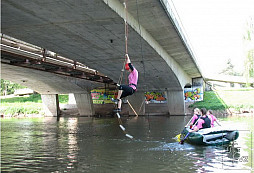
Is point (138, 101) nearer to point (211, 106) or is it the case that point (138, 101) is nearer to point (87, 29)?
point (211, 106)

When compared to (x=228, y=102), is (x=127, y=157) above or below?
below

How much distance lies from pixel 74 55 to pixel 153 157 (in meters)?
11.2

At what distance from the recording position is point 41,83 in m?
37.2

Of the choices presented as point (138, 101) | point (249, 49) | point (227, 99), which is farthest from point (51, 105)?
point (249, 49)

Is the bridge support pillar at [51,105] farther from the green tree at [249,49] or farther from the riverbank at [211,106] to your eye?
the green tree at [249,49]

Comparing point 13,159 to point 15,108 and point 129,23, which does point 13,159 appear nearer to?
point 129,23

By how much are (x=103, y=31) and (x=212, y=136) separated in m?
7.29

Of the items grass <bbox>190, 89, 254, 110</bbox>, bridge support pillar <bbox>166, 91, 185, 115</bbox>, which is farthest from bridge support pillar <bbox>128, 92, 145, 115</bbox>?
grass <bbox>190, 89, 254, 110</bbox>

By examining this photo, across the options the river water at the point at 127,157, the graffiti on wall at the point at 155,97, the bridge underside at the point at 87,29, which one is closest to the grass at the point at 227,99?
the graffiti on wall at the point at 155,97

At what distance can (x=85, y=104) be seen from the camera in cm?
4125

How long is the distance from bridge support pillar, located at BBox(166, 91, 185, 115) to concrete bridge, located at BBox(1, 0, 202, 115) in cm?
971

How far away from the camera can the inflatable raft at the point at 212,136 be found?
43.2 feet

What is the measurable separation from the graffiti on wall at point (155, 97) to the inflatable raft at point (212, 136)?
2687cm

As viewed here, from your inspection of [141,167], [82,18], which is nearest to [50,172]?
[141,167]
